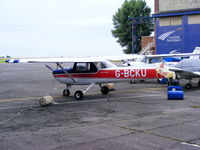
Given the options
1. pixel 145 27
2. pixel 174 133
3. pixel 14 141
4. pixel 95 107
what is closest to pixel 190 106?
pixel 95 107

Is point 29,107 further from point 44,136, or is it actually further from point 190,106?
point 190,106

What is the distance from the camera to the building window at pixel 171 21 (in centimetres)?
5495

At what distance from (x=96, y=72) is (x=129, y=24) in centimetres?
7071

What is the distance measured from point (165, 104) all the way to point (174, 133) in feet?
16.3

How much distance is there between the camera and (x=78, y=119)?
32.0 ft

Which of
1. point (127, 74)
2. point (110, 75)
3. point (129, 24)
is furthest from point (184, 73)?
point (129, 24)

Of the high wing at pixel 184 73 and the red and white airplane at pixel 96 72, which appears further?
the high wing at pixel 184 73

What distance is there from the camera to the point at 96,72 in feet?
49.3

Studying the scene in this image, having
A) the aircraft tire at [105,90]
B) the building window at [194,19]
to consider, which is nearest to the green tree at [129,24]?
the building window at [194,19]

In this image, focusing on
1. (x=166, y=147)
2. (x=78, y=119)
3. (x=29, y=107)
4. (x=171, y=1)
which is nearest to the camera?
(x=166, y=147)

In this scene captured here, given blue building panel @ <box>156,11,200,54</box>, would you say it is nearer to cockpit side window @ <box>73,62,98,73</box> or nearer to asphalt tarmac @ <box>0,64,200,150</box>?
cockpit side window @ <box>73,62,98,73</box>

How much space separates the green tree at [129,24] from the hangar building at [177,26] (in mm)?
26584

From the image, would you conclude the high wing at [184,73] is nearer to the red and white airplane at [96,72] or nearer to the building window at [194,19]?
the red and white airplane at [96,72]

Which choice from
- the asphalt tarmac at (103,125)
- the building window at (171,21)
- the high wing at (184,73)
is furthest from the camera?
the building window at (171,21)
